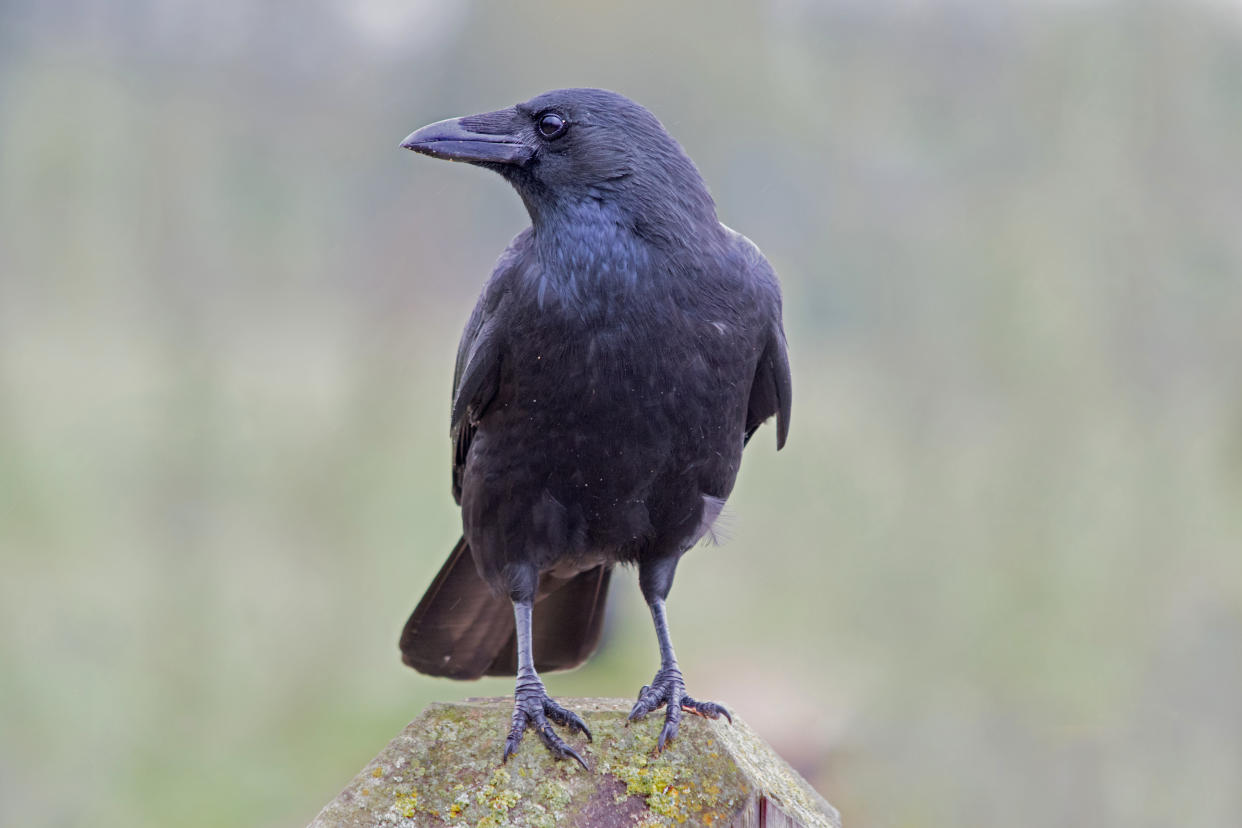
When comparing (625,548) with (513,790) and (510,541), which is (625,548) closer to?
(510,541)

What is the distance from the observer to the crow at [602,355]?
2617 millimetres

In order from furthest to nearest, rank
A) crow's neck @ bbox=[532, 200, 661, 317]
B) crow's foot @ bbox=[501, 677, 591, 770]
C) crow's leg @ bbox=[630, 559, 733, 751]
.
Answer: crow's neck @ bbox=[532, 200, 661, 317]
crow's leg @ bbox=[630, 559, 733, 751]
crow's foot @ bbox=[501, 677, 591, 770]

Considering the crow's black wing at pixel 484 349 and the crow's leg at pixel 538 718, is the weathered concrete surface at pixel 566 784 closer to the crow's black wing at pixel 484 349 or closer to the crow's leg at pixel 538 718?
the crow's leg at pixel 538 718

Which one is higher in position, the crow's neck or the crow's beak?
the crow's beak

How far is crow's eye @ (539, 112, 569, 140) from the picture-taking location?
107 inches

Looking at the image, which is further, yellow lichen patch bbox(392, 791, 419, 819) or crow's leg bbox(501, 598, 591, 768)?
crow's leg bbox(501, 598, 591, 768)

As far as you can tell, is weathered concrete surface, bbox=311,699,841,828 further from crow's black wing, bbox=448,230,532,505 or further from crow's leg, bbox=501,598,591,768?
crow's black wing, bbox=448,230,532,505

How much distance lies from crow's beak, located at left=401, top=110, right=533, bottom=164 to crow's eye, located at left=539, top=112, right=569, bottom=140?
0.18 feet

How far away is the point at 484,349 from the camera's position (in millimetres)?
2762

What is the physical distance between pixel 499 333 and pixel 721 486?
64 centimetres

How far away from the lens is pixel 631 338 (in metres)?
2.60

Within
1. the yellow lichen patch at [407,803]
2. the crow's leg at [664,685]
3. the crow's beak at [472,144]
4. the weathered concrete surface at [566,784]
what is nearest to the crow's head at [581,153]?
the crow's beak at [472,144]

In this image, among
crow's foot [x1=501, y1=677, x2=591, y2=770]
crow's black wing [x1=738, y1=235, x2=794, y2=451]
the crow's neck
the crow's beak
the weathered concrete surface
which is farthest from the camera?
crow's black wing [x1=738, y1=235, x2=794, y2=451]

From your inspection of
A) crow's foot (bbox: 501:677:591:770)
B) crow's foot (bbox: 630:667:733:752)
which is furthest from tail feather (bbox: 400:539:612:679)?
crow's foot (bbox: 501:677:591:770)
